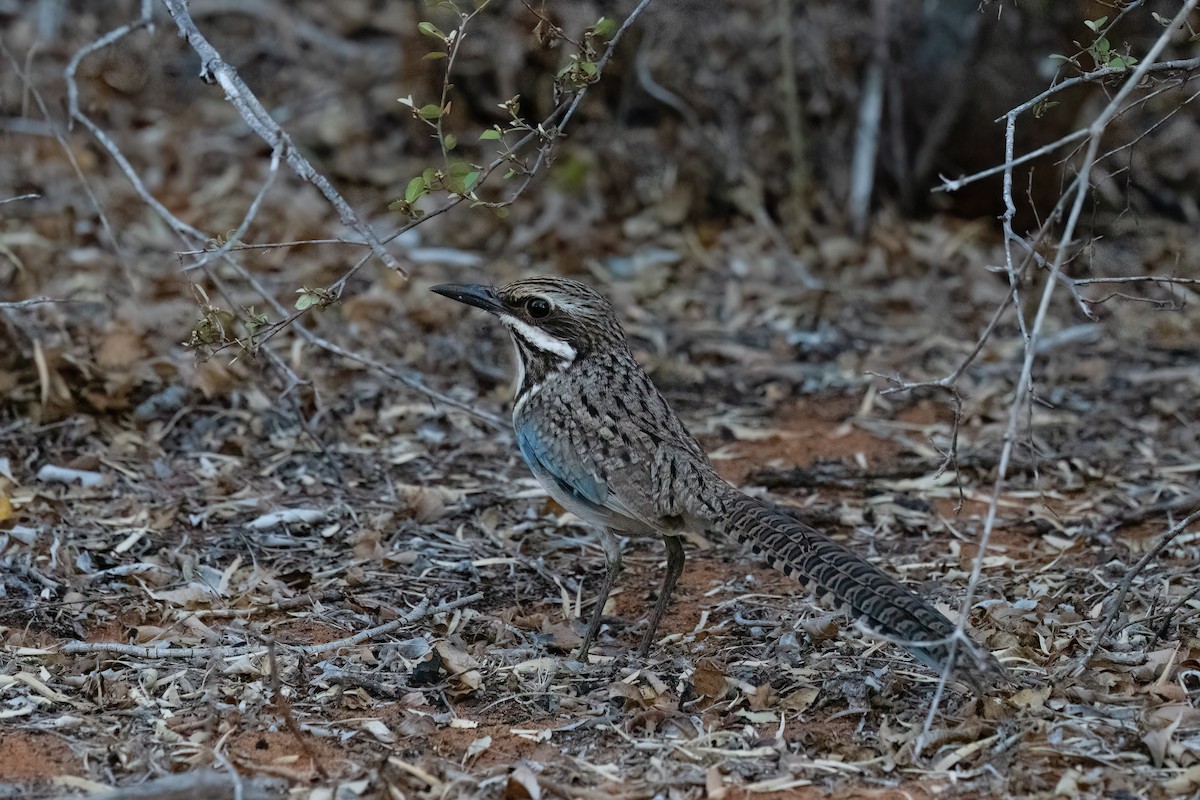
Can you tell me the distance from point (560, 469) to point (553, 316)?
74 centimetres

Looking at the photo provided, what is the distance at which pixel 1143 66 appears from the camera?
414 cm

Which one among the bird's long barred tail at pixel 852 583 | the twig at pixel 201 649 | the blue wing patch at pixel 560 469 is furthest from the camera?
the blue wing patch at pixel 560 469

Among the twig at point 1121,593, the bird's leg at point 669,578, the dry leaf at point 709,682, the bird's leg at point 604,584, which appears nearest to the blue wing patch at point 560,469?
the bird's leg at point 604,584

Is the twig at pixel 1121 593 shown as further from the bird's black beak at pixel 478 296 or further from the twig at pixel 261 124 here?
the twig at pixel 261 124

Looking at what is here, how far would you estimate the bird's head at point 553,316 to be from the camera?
252 inches

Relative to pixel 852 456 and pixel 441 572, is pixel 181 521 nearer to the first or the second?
pixel 441 572

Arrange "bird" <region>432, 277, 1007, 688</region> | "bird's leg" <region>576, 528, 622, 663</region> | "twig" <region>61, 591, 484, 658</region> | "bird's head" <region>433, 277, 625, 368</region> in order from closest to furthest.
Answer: "bird" <region>432, 277, 1007, 688</region>, "twig" <region>61, 591, 484, 658</region>, "bird's leg" <region>576, 528, 622, 663</region>, "bird's head" <region>433, 277, 625, 368</region>

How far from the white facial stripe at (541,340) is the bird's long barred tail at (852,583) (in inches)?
45.4

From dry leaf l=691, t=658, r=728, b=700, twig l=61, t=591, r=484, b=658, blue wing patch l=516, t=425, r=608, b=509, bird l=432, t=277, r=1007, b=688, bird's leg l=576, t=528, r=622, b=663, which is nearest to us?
bird l=432, t=277, r=1007, b=688

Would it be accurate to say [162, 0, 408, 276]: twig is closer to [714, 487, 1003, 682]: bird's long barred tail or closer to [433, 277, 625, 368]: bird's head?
[433, 277, 625, 368]: bird's head

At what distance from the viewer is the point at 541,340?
6.43 m

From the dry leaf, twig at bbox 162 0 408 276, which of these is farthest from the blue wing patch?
twig at bbox 162 0 408 276

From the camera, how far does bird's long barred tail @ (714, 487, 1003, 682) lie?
4.84m

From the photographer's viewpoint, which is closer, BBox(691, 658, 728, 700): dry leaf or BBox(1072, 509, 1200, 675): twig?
BBox(1072, 509, 1200, 675): twig
